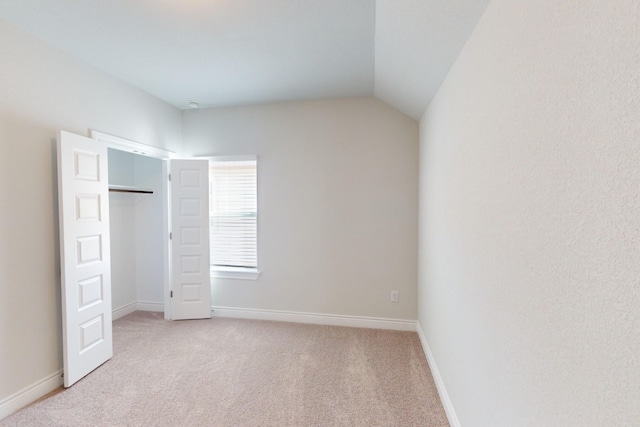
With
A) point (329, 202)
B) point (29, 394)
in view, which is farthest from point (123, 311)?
point (329, 202)

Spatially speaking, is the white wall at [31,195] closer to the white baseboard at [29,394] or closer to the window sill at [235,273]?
the white baseboard at [29,394]

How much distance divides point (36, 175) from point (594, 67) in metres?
3.21

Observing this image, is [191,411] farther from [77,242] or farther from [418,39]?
[418,39]

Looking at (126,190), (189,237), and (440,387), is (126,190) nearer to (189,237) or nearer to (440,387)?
(189,237)

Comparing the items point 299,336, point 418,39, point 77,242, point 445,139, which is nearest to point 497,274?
point 445,139

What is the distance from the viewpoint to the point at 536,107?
0.92m

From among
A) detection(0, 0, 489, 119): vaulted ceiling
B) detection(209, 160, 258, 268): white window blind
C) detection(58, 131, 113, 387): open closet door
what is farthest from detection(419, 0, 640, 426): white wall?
detection(58, 131, 113, 387): open closet door

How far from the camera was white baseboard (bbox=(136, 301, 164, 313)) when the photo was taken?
390cm

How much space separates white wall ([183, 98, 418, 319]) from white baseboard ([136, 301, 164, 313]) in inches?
39.4

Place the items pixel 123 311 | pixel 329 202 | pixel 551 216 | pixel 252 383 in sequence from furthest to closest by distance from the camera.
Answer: pixel 123 311, pixel 329 202, pixel 252 383, pixel 551 216

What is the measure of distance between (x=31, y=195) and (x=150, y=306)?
7.69ft

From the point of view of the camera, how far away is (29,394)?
2.07 meters

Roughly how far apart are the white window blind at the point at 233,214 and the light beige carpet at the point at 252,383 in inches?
38.4

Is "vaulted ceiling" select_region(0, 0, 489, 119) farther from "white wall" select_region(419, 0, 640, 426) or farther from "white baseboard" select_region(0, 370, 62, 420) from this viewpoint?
"white baseboard" select_region(0, 370, 62, 420)
